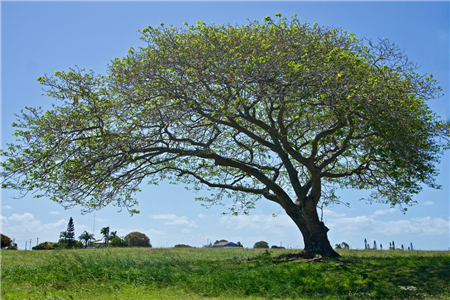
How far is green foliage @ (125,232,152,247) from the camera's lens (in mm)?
40572

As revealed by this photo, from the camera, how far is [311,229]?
20062 mm

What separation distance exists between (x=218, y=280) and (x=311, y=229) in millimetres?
6764

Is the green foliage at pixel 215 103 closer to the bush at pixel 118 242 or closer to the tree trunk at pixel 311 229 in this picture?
the tree trunk at pixel 311 229

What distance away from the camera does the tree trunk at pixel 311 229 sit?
773 inches

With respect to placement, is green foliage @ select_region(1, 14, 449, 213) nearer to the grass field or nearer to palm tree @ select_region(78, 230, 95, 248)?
the grass field

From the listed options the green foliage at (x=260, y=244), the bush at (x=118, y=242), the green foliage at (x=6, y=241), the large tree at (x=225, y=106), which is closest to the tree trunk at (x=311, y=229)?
the large tree at (x=225, y=106)

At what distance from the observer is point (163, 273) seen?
50.1ft

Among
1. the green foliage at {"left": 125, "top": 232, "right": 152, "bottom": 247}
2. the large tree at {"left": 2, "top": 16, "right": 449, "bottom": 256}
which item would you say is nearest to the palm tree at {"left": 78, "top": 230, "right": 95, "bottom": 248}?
the green foliage at {"left": 125, "top": 232, "right": 152, "bottom": 247}

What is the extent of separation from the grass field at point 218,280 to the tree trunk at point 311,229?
208 cm

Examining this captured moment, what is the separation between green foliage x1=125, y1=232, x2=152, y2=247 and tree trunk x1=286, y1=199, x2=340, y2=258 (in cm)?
2317

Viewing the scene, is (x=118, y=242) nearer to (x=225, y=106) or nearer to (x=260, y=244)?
(x=260, y=244)

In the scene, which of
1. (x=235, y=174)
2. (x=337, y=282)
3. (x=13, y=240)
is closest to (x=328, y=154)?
(x=235, y=174)

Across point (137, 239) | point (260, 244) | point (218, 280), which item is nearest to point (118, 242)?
point (137, 239)

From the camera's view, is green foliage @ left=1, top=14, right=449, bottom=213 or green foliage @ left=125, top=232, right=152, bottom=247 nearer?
green foliage @ left=1, top=14, right=449, bottom=213
